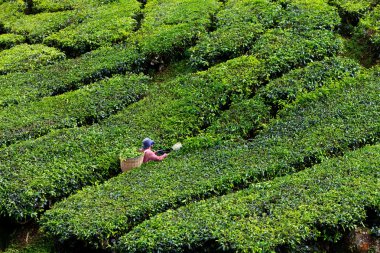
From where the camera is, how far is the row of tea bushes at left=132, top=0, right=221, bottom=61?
2369 cm

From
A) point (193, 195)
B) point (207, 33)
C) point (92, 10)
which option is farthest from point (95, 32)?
point (193, 195)

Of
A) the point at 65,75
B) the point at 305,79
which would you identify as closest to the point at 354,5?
the point at 305,79

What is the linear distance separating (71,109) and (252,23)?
25.3 ft

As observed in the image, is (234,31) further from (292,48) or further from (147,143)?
(147,143)

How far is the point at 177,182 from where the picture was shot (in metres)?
16.7

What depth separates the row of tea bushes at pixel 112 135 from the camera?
1719cm

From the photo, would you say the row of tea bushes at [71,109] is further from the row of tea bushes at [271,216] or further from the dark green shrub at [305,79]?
the row of tea bushes at [271,216]

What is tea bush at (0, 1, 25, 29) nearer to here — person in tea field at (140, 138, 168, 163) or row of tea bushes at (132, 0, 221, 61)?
row of tea bushes at (132, 0, 221, 61)

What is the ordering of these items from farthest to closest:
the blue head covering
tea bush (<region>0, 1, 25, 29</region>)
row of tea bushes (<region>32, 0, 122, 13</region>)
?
tea bush (<region>0, 1, 25, 29</region>) < row of tea bushes (<region>32, 0, 122, 13</region>) < the blue head covering

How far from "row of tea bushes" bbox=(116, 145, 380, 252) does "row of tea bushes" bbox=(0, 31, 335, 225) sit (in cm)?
328

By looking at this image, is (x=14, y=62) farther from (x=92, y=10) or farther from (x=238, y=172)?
(x=238, y=172)

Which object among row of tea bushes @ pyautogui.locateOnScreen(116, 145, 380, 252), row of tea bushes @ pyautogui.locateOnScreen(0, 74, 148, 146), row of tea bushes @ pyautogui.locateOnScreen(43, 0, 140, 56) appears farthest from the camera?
row of tea bushes @ pyautogui.locateOnScreen(43, 0, 140, 56)

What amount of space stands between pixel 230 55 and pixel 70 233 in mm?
9944

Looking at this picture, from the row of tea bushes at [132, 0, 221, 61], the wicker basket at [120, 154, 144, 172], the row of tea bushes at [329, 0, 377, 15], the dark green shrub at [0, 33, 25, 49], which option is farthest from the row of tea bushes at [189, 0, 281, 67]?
the dark green shrub at [0, 33, 25, 49]
